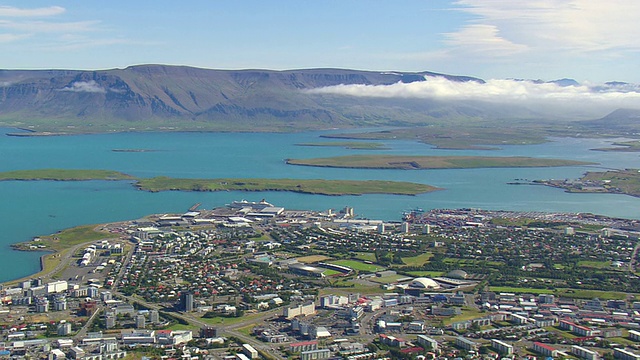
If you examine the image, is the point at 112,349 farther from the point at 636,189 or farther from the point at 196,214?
the point at 636,189

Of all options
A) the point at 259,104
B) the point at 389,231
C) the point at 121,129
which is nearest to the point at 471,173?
the point at 389,231

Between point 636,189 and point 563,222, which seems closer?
point 563,222

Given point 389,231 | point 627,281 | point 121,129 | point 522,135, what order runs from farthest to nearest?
point 121,129 → point 522,135 → point 389,231 → point 627,281

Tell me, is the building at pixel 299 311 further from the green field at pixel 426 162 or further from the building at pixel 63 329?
the green field at pixel 426 162

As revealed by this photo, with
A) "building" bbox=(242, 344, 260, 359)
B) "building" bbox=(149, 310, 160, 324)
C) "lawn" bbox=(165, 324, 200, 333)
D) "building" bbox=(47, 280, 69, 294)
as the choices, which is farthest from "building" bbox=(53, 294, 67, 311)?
"building" bbox=(242, 344, 260, 359)

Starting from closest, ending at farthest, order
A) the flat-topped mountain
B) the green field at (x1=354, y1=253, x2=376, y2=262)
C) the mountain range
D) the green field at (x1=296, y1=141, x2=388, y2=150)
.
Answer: the green field at (x1=354, y1=253, x2=376, y2=262) → the green field at (x1=296, y1=141, x2=388, y2=150) → the mountain range → the flat-topped mountain

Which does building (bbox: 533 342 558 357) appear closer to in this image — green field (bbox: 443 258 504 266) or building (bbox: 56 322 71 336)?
green field (bbox: 443 258 504 266)

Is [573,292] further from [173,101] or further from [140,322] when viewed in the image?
[173,101]

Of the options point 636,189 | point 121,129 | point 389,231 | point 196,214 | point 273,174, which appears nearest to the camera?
point 389,231
